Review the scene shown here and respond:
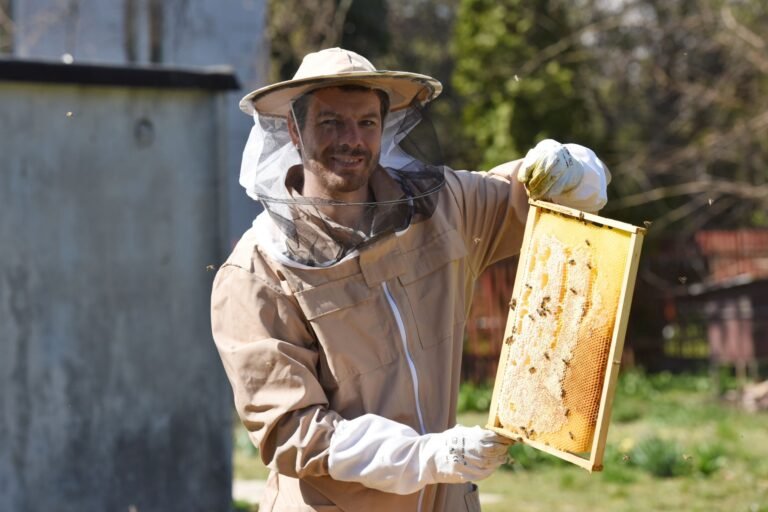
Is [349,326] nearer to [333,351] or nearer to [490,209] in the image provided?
[333,351]

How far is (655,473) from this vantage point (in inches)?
301

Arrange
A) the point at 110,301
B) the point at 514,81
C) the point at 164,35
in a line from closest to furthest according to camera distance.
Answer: the point at 110,301, the point at 164,35, the point at 514,81

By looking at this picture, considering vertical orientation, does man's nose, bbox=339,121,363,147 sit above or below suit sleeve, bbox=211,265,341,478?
above

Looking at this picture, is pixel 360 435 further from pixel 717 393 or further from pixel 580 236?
pixel 717 393

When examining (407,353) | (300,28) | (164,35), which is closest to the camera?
(407,353)

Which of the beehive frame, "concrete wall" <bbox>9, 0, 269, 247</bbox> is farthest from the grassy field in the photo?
the beehive frame

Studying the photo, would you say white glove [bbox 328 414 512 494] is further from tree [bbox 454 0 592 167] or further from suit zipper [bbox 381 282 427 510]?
tree [bbox 454 0 592 167]

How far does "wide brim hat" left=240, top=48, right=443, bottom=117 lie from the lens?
2.91 metres

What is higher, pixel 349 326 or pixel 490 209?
pixel 490 209

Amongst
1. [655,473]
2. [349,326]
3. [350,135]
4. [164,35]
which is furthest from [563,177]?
[164,35]

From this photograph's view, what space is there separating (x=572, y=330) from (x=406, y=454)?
18.7 inches

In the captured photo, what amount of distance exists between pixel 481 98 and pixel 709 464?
25.2 feet

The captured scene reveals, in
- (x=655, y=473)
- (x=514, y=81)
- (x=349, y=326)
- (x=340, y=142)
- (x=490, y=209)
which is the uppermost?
(x=514, y=81)

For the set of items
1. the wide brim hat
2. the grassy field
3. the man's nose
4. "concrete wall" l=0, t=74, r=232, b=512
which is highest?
the wide brim hat
